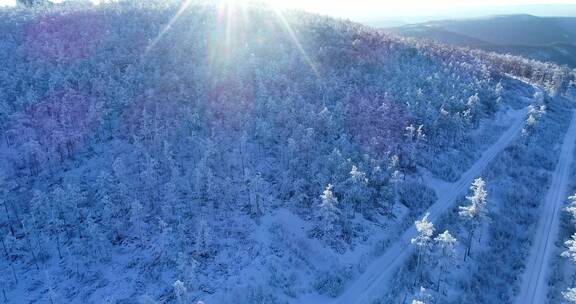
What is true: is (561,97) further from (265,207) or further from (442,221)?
(265,207)

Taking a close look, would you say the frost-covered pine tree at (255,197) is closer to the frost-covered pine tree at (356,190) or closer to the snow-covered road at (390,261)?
the frost-covered pine tree at (356,190)

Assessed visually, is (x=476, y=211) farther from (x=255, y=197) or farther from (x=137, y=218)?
(x=137, y=218)

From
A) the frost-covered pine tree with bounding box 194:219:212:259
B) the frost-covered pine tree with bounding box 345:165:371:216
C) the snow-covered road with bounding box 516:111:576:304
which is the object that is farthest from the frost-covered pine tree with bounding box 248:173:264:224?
the snow-covered road with bounding box 516:111:576:304

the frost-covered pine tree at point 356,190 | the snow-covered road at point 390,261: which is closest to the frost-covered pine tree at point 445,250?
the snow-covered road at point 390,261

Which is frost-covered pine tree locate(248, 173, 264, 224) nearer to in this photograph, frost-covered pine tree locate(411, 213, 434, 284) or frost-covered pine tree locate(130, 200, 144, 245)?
frost-covered pine tree locate(130, 200, 144, 245)

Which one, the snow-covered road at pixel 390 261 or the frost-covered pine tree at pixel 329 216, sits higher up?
the frost-covered pine tree at pixel 329 216

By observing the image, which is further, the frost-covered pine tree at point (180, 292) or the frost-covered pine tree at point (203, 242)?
the frost-covered pine tree at point (203, 242)

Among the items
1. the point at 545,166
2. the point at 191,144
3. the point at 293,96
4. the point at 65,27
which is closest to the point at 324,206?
the point at 191,144
